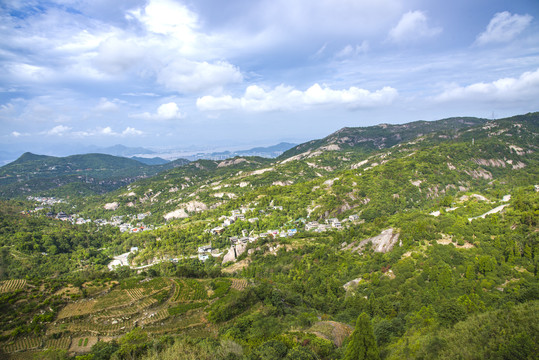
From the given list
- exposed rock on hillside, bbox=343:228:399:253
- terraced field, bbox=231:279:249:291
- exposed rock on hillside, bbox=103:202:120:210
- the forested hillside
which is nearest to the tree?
the forested hillside

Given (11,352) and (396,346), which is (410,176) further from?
(11,352)

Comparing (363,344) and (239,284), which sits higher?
(363,344)

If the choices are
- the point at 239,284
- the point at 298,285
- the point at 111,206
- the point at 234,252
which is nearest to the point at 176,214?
the point at 111,206

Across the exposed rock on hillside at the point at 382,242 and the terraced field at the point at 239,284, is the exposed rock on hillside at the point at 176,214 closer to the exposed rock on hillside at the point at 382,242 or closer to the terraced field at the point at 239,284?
the terraced field at the point at 239,284

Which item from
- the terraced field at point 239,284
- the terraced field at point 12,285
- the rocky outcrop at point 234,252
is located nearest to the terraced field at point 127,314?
the terraced field at point 12,285

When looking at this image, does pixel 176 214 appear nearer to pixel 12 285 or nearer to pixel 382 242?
pixel 12 285

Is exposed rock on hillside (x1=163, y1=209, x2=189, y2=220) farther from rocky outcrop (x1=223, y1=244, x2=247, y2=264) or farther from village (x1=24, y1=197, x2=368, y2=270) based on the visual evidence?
rocky outcrop (x1=223, y1=244, x2=247, y2=264)
